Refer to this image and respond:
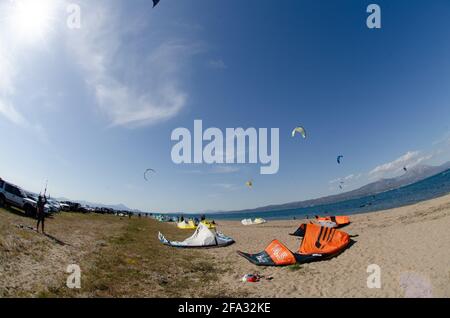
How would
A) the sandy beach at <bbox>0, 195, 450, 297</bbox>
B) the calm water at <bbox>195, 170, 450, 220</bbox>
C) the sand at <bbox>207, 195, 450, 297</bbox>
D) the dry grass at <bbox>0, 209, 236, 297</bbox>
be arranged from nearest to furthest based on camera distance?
the sand at <bbox>207, 195, 450, 297</bbox> → the sandy beach at <bbox>0, 195, 450, 297</bbox> → the dry grass at <bbox>0, 209, 236, 297</bbox> → the calm water at <bbox>195, 170, 450, 220</bbox>

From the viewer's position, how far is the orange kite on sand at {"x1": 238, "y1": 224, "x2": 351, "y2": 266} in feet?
43.5

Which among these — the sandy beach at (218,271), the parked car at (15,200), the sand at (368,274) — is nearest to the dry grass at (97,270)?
the sandy beach at (218,271)

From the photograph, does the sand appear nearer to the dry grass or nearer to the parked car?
the dry grass

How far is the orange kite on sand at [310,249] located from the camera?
13.3 meters

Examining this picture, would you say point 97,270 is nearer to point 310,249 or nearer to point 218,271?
point 218,271

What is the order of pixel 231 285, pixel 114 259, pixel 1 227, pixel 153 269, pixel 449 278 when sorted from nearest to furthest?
1. pixel 449 278
2. pixel 231 285
3. pixel 153 269
4. pixel 114 259
5. pixel 1 227

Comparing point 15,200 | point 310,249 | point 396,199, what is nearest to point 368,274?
point 310,249

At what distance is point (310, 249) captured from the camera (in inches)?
598

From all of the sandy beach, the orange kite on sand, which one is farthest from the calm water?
the sandy beach

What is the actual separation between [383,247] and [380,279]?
5565 mm

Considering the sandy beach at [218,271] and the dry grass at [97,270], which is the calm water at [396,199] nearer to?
the sandy beach at [218,271]
